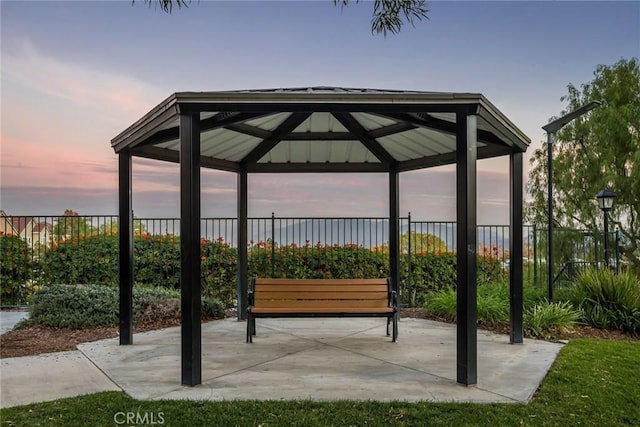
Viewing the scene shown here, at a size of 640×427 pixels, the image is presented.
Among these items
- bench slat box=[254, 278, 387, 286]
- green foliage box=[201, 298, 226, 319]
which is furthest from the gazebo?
bench slat box=[254, 278, 387, 286]

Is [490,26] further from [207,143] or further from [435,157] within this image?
[207,143]

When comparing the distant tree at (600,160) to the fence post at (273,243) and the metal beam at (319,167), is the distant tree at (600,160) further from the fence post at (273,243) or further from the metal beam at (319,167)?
the fence post at (273,243)

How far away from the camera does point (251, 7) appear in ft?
24.4

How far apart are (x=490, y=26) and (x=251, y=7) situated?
5.45m

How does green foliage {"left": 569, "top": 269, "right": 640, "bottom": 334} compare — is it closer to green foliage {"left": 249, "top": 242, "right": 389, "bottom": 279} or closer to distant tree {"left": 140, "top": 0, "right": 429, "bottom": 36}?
green foliage {"left": 249, "top": 242, "right": 389, "bottom": 279}

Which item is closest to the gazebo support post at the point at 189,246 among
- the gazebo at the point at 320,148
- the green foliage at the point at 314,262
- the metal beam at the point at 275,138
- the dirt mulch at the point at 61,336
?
the gazebo at the point at 320,148

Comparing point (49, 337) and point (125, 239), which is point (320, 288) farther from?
point (49, 337)

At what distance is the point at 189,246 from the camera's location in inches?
159

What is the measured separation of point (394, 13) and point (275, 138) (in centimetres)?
239

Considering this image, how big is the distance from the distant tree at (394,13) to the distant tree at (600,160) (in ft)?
40.0

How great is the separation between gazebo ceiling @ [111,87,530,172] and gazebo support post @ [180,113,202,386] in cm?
29

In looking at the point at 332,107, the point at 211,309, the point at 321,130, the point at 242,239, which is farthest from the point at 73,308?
the point at 332,107

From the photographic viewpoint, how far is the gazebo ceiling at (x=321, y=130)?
405cm


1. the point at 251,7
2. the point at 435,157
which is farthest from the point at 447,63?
the point at 251,7
